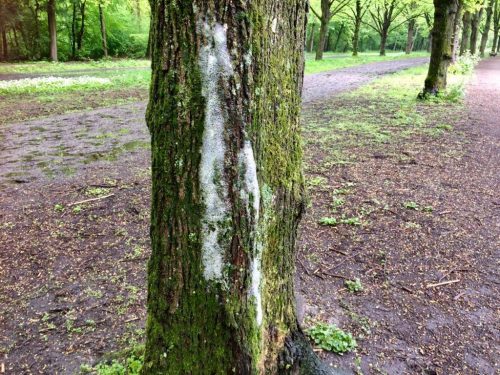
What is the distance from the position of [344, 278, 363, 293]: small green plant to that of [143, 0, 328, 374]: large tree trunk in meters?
1.47

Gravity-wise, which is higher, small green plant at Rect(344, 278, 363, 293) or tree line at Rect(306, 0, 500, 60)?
tree line at Rect(306, 0, 500, 60)

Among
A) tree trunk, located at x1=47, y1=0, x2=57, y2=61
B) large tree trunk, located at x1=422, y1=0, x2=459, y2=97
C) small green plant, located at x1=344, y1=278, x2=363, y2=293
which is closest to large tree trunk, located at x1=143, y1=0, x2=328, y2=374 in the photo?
small green plant, located at x1=344, y1=278, x2=363, y2=293

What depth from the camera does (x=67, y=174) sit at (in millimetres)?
5766

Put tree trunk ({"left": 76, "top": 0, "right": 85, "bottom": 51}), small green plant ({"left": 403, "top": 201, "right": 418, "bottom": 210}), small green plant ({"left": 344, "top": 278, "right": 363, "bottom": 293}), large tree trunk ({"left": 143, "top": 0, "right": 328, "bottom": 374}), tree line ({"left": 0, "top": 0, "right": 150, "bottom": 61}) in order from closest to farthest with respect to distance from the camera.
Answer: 1. large tree trunk ({"left": 143, "top": 0, "right": 328, "bottom": 374})
2. small green plant ({"left": 344, "top": 278, "right": 363, "bottom": 293})
3. small green plant ({"left": 403, "top": 201, "right": 418, "bottom": 210})
4. tree line ({"left": 0, "top": 0, "right": 150, "bottom": 61})
5. tree trunk ({"left": 76, "top": 0, "right": 85, "bottom": 51})

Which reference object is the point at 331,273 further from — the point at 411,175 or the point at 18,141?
the point at 18,141

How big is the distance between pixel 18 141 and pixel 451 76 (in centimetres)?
1605

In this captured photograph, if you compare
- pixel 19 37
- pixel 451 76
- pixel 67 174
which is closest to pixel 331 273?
pixel 67 174

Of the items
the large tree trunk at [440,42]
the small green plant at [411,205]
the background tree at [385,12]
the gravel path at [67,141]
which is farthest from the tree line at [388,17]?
the small green plant at [411,205]

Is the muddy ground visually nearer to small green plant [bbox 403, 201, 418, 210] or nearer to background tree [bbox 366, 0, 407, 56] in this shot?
small green plant [bbox 403, 201, 418, 210]

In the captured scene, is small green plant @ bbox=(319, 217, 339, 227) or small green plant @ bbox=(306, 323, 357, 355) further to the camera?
small green plant @ bbox=(319, 217, 339, 227)

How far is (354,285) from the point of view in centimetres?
337

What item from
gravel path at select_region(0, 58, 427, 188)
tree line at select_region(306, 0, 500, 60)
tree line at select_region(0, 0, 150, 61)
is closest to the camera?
gravel path at select_region(0, 58, 427, 188)

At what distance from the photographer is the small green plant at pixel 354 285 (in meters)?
3.32

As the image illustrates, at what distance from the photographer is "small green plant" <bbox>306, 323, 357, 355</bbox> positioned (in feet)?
8.73
